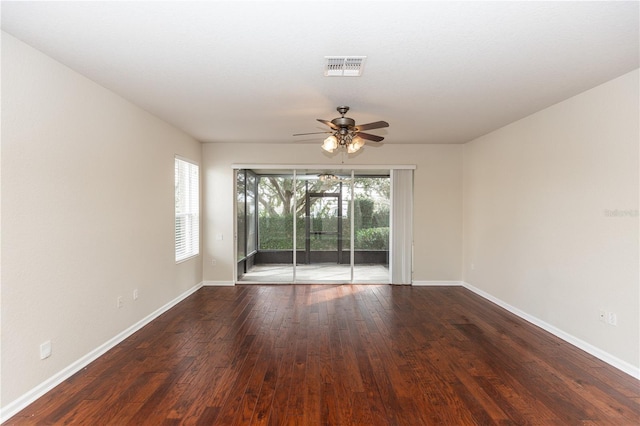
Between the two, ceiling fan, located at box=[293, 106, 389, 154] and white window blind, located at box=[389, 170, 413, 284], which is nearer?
ceiling fan, located at box=[293, 106, 389, 154]

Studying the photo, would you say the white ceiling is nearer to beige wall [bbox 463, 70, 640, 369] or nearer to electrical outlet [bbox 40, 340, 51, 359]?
beige wall [bbox 463, 70, 640, 369]

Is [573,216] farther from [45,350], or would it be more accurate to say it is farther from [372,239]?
[45,350]

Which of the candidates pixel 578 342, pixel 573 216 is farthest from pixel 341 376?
pixel 573 216

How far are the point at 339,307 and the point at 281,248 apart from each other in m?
2.00

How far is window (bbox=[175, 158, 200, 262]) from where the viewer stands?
5168 mm

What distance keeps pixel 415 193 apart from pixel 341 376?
13.6ft

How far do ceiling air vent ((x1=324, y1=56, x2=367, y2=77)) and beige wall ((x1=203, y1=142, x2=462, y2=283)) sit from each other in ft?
10.6

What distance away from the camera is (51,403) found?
94.3 inches

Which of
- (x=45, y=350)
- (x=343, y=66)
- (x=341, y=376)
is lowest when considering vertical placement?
(x=341, y=376)

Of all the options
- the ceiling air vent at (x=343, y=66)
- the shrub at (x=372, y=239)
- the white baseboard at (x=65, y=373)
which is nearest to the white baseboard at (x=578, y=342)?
the shrub at (x=372, y=239)

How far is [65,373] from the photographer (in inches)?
108

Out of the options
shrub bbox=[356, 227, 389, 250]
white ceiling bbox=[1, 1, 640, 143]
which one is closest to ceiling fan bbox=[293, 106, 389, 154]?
white ceiling bbox=[1, 1, 640, 143]

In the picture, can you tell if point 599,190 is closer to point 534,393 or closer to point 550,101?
point 550,101

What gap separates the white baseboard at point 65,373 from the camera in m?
2.25
